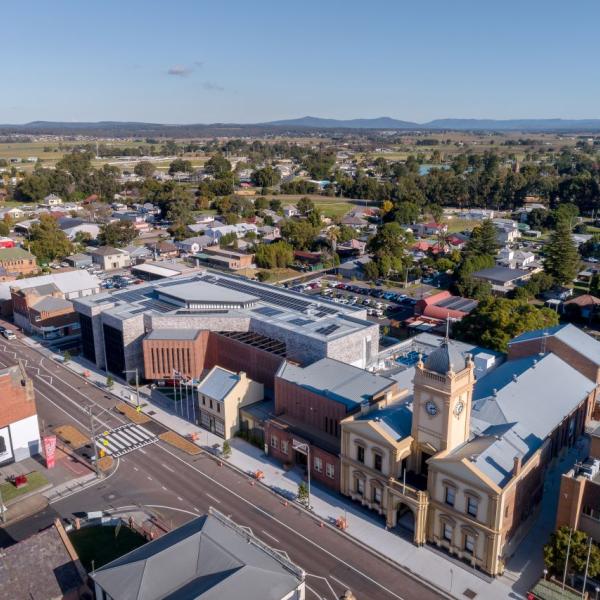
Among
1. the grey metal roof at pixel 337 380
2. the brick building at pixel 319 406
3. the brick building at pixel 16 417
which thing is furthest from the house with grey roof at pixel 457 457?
the brick building at pixel 16 417

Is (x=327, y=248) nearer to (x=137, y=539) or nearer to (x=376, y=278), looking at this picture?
(x=376, y=278)

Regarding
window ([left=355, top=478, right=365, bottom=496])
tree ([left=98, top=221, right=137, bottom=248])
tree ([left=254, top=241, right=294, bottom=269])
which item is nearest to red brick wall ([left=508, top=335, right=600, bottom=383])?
window ([left=355, top=478, right=365, bottom=496])

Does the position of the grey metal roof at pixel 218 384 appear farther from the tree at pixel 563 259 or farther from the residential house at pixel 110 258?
the tree at pixel 563 259

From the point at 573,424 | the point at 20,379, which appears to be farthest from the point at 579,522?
the point at 20,379

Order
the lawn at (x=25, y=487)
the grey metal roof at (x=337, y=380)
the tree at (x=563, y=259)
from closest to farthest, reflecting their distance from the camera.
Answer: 1. the lawn at (x=25, y=487)
2. the grey metal roof at (x=337, y=380)
3. the tree at (x=563, y=259)

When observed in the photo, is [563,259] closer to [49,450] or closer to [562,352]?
[562,352]

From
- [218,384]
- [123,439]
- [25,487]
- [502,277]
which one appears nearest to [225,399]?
[218,384]

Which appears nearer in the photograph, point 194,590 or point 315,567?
point 194,590
